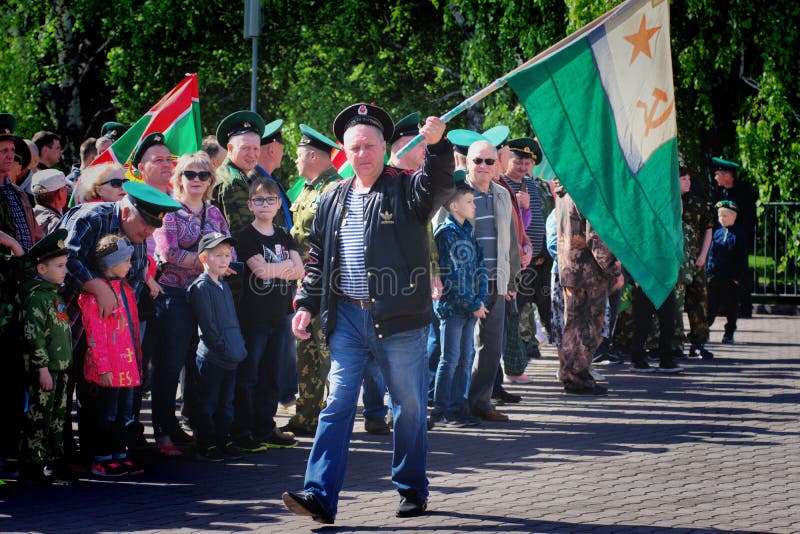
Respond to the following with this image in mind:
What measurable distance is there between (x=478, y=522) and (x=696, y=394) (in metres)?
5.67

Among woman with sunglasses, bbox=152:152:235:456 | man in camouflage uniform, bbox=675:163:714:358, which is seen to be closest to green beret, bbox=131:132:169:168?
woman with sunglasses, bbox=152:152:235:456

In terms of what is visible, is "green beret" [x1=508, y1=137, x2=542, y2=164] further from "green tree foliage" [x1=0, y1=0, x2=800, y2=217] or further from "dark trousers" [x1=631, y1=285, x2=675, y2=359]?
"green tree foliage" [x1=0, y1=0, x2=800, y2=217]

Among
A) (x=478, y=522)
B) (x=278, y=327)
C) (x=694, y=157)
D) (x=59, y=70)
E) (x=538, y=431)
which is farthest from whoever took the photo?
(x=59, y=70)

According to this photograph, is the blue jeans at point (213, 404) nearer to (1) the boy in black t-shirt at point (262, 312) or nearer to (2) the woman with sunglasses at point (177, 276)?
(2) the woman with sunglasses at point (177, 276)

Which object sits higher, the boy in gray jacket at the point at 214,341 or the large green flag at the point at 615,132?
the large green flag at the point at 615,132

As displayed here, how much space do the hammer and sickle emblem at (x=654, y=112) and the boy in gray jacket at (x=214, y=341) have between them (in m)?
2.84

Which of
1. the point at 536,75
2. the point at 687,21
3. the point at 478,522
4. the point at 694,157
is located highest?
the point at 687,21

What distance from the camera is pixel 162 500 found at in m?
6.93

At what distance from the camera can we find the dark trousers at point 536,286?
12.9 m

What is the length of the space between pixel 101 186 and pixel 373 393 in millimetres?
2625

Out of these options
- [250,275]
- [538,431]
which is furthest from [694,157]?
[250,275]

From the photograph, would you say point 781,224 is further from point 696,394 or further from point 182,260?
point 182,260

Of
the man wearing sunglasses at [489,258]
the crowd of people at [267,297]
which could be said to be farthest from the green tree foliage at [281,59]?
the man wearing sunglasses at [489,258]

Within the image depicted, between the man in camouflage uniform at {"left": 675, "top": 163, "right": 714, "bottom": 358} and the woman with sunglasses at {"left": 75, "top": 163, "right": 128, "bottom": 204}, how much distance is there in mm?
7463
